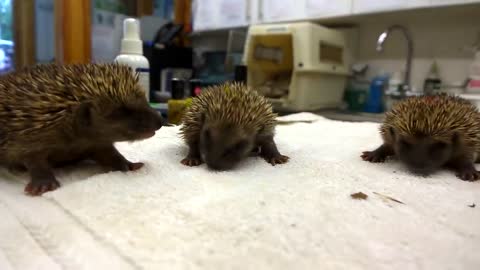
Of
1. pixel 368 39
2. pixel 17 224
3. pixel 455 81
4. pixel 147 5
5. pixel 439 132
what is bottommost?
pixel 17 224

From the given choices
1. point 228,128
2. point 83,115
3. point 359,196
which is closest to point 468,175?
point 359,196

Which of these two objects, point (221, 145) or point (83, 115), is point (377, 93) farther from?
point (83, 115)

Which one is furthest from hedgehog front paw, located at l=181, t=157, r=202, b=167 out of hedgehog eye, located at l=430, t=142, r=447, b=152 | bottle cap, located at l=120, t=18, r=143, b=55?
bottle cap, located at l=120, t=18, r=143, b=55

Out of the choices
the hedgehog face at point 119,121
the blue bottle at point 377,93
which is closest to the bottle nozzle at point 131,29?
the hedgehog face at point 119,121

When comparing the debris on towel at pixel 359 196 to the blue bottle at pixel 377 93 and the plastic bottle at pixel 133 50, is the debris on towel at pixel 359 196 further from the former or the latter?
the blue bottle at pixel 377 93

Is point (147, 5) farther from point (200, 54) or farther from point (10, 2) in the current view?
point (10, 2)

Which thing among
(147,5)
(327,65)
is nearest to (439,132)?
(327,65)

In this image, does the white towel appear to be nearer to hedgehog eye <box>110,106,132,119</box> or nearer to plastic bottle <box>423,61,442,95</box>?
hedgehog eye <box>110,106,132,119</box>
